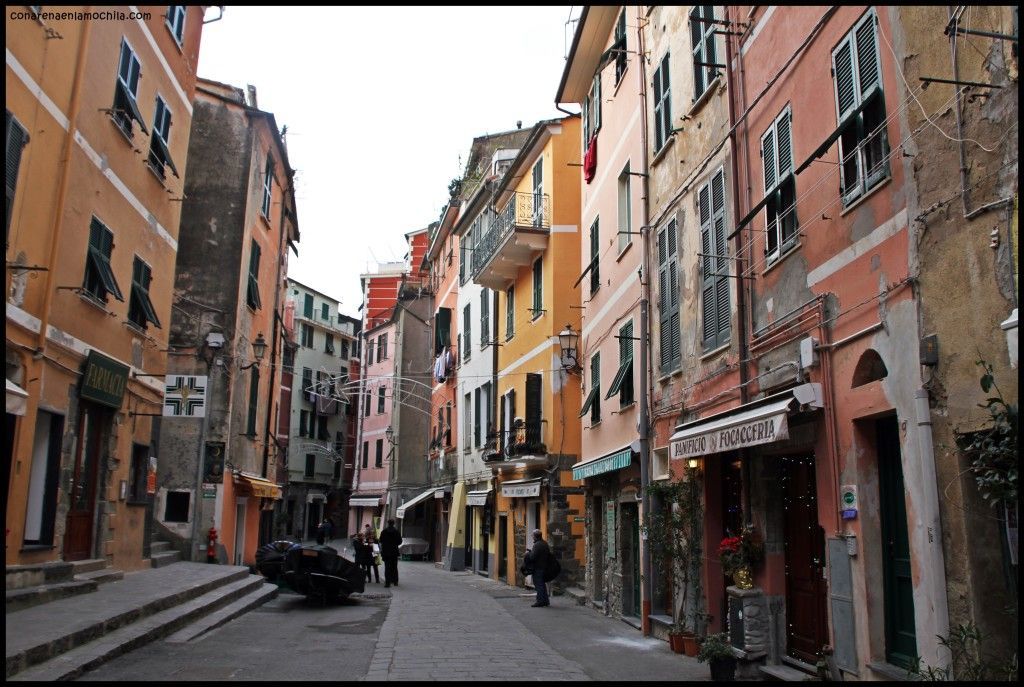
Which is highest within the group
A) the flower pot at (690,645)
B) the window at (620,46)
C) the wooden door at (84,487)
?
the window at (620,46)

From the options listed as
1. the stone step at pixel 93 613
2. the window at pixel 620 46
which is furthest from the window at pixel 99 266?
the window at pixel 620 46

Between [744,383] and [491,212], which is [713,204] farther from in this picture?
[491,212]

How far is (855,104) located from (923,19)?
3.86ft

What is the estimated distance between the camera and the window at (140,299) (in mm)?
15630

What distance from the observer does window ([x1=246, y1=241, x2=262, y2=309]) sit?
25.5 meters

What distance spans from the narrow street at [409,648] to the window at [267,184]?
13275 mm

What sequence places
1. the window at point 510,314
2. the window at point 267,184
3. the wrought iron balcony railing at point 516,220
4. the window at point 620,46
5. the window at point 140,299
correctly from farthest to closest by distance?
the window at point 510,314 < the window at point 267,184 < the wrought iron balcony railing at point 516,220 < the window at point 620,46 < the window at point 140,299

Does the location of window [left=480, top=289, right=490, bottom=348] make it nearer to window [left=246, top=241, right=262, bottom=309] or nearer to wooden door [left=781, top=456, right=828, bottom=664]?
window [left=246, top=241, right=262, bottom=309]

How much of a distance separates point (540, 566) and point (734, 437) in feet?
33.6

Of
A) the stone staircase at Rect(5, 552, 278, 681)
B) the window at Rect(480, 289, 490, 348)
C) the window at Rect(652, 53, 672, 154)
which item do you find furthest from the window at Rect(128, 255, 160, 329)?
the window at Rect(480, 289, 490, 348)

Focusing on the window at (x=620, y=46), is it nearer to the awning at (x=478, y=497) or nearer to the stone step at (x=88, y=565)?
the stone step at (x=88, y=565)

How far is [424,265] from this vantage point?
45.8m

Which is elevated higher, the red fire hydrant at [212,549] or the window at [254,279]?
the window at [254,279]

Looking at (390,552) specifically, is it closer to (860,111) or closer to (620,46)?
(620,46)
